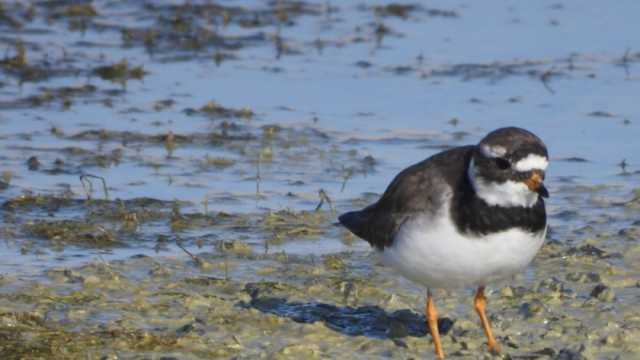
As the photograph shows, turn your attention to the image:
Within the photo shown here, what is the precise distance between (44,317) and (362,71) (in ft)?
23.1

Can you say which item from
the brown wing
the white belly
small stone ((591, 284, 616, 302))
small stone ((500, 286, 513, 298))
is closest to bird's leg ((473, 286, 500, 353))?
the white belly

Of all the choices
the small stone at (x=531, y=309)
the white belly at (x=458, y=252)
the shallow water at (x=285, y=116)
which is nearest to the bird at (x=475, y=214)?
the white belly at (x=458, y=252)

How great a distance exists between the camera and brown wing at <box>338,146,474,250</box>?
803 cm

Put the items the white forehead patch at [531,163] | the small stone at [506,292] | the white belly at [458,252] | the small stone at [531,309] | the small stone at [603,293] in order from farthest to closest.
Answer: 1. the small stone at [506,292]
2. the small stone at [603,293]
3. the small stone at [531,309]
4. the white belly at [458,252]
5. the white forehead patch at [531,163]

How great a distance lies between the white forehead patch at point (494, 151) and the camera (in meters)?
7.75

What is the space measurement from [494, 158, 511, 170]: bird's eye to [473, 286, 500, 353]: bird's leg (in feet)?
3.06

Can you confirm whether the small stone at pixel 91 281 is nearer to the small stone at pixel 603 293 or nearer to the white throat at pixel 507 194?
the white throat at pixel 507 194

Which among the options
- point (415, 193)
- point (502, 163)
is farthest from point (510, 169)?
point (415, 193)

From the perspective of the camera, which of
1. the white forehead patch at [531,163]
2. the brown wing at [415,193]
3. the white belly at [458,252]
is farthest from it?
the brown wing at [415,193]

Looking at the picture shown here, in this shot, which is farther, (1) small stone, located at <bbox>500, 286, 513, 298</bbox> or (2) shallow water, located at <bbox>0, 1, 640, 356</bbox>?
(2) shallow water, located at <bbox>0, 1, 640, 356</bbox>

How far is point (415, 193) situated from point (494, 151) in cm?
54

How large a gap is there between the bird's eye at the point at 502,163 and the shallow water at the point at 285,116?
5.21 feet

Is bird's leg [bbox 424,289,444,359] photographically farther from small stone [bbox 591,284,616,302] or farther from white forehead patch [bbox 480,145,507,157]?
small stone [bbox 591,284,616,302]

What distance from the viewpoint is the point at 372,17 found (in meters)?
17.4
